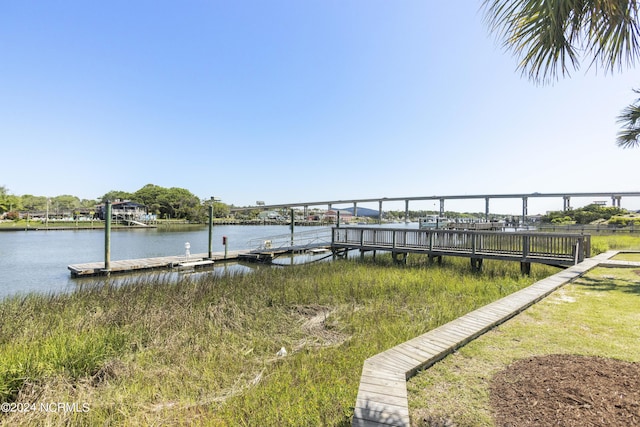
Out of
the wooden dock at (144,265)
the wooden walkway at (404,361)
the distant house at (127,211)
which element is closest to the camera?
the wooden walkway at (404,361)

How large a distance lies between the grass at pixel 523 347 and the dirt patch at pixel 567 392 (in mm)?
159

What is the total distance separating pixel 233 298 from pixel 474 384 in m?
6.74

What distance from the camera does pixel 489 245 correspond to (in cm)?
1323

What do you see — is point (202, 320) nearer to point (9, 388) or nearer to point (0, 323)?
point (9, 388)

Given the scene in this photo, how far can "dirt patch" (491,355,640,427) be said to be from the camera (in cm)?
251

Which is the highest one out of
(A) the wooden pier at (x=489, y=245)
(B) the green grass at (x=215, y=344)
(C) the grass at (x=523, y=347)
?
(A) the wooden pier at (x=489, y=245)

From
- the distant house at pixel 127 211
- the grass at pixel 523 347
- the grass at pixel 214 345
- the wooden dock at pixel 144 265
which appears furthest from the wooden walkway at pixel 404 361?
the distant house at pixel 127 211

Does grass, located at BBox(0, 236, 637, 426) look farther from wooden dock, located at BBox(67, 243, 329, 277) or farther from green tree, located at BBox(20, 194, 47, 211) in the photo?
green tree, located at BBox(20, 194, 47, 211)


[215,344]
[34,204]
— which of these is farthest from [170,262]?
[34,204]

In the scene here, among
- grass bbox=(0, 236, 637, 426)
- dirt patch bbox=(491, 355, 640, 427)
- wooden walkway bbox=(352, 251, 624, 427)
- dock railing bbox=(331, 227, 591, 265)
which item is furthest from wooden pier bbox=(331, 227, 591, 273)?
dirt patch bbox=(491, 355, 640, 427)

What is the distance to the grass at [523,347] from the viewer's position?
2863 millimetres

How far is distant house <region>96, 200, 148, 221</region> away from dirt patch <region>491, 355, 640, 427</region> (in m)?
105

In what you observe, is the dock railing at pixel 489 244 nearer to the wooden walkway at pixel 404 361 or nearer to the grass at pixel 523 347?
the grass at pixel 523 347

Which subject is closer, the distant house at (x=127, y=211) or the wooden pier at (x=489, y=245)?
the wooden pier at (x=489, y=245)
